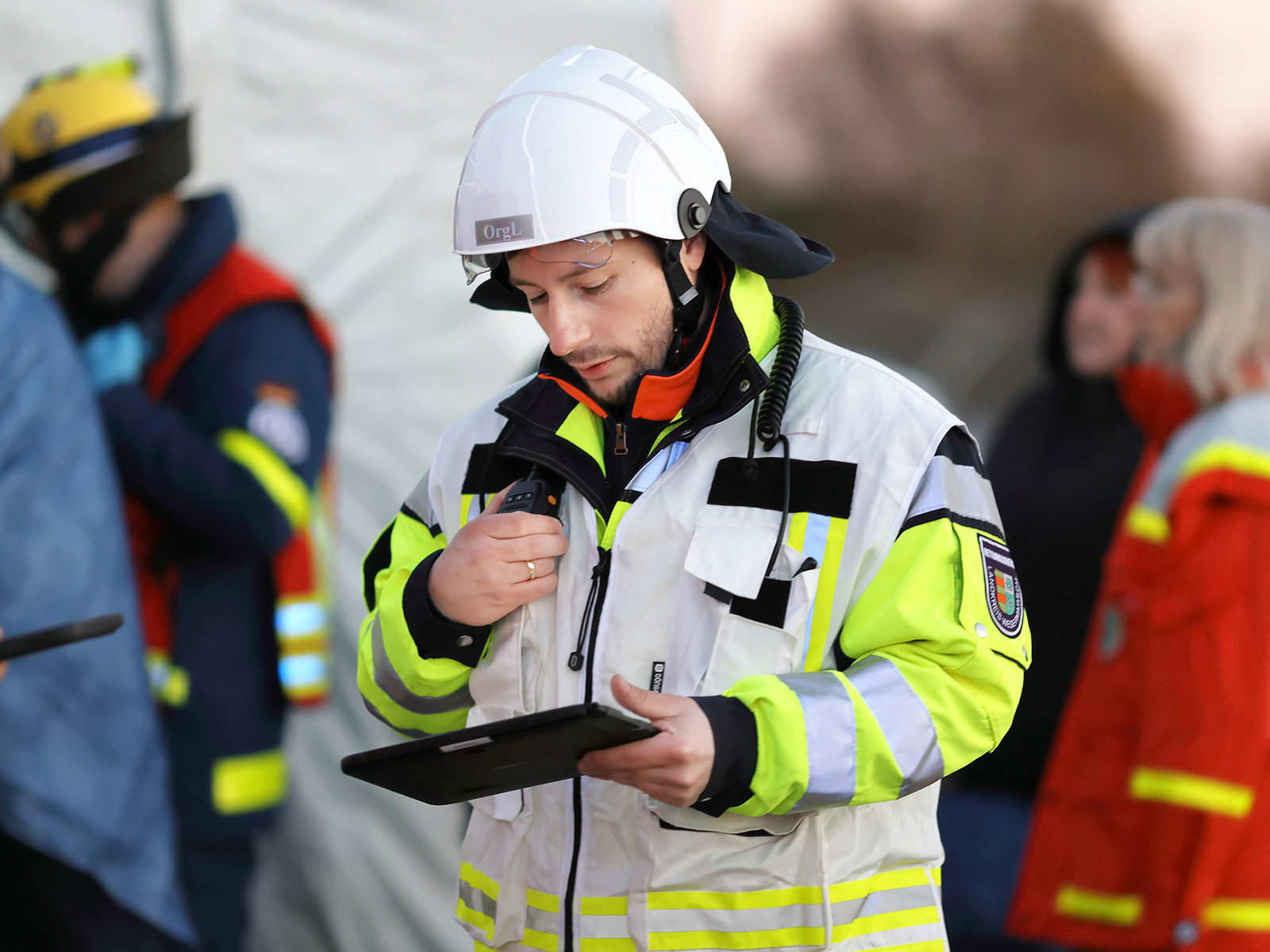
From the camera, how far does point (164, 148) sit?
3.27m

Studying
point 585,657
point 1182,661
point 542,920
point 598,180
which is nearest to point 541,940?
point 542,920

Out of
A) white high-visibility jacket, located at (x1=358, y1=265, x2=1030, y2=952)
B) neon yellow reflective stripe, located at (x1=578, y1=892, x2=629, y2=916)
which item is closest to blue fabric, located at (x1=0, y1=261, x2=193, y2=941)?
white high-visibility jacket, located at (x1=358, y1=265, x2=1030, y2=952)

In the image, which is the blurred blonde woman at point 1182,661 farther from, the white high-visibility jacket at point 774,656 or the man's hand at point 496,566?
the man's hand at point 496,566

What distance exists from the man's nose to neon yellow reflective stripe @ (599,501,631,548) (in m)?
0.20

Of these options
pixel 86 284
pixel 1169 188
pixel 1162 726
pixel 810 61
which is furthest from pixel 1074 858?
pixel 1169 188

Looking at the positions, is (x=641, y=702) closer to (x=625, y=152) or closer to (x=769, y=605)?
(x=769, y=605)

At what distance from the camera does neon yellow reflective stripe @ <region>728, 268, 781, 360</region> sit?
5.79 feet

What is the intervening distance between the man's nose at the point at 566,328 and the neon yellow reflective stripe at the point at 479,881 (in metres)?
0.67

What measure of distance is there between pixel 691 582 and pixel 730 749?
24 cm

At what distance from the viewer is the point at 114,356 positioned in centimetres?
316

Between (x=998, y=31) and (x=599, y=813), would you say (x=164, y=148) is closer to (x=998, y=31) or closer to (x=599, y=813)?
(x=599, y=813)

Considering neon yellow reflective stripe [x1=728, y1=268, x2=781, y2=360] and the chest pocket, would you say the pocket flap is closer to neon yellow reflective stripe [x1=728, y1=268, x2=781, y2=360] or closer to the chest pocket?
the chest pocket

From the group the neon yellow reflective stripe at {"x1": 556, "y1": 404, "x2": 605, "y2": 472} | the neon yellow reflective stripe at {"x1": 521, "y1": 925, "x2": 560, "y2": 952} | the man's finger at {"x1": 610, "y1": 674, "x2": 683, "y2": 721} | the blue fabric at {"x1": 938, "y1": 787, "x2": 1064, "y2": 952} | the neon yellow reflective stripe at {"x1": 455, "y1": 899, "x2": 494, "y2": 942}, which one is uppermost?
the neon yellow reflective stripe at {"x1": 556, "y1": 404, "x2": 605, "y2": 472}

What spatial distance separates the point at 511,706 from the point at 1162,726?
1756 millimetres
